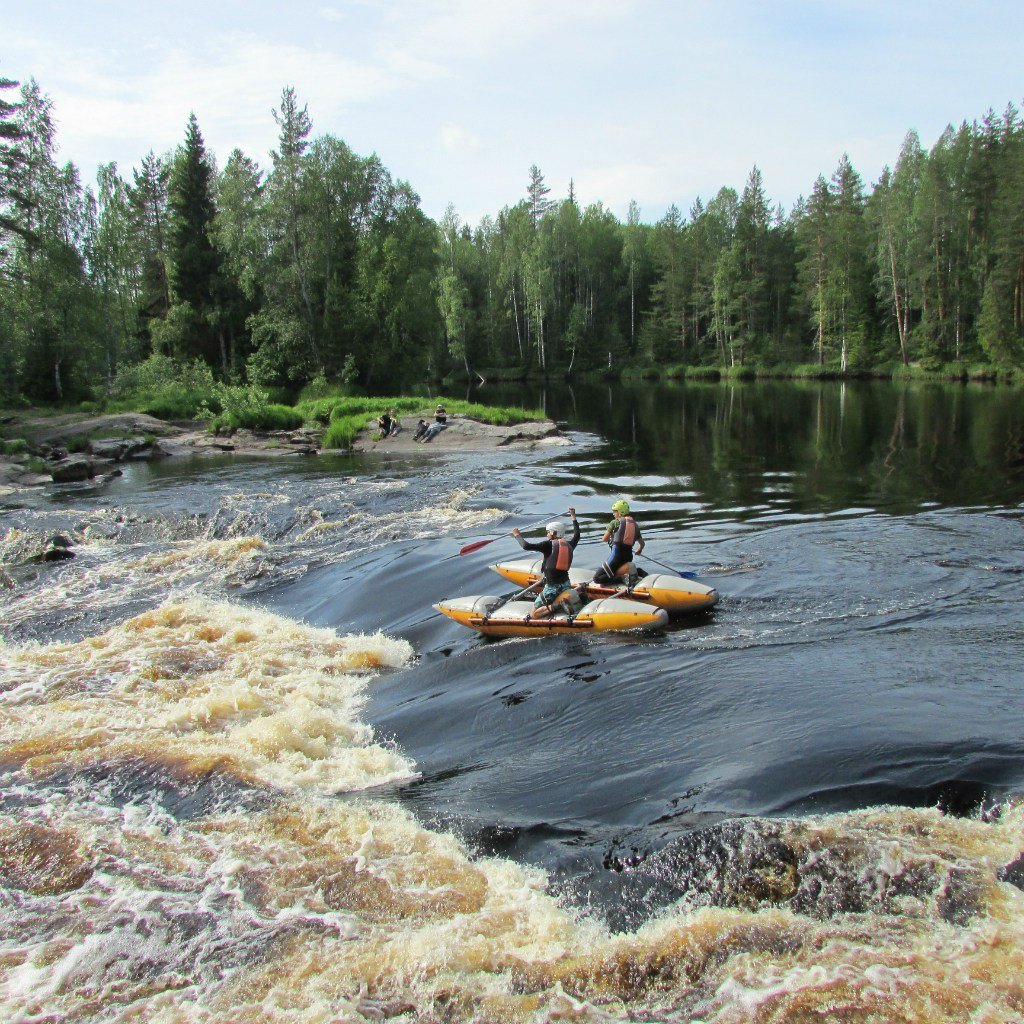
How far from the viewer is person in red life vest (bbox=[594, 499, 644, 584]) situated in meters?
13.8

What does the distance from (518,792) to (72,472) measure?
89.9 feet

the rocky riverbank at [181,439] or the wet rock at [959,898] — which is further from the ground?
the rocky riverbank at [181,439]

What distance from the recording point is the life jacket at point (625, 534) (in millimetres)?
13812

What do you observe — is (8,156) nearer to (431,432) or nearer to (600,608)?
(431,432)

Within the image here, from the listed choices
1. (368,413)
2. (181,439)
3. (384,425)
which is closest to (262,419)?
(181,439)

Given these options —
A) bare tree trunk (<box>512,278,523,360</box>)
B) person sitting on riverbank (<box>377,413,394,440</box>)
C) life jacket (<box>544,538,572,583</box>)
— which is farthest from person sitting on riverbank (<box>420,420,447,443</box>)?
bare tree trunk (<box>512,278,523,360</box>)

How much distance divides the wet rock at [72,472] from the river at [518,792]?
12.5 meters

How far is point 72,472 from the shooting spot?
98.9ft

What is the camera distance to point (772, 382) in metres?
72.1

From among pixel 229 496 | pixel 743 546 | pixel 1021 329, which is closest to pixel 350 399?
pixel 229 496

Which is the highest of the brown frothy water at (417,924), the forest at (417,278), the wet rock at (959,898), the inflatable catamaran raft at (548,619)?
the forest at (417,278)

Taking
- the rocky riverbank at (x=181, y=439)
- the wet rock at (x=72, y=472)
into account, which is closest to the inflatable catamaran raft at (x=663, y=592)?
the rocky riverbank at (x=181, y=439)

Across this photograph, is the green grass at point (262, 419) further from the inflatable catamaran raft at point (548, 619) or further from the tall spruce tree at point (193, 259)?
Result: the inflatable catamaran raft at point (548, 619)

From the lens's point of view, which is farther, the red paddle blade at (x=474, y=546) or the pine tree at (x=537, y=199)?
Result: the pine tree at (x=537, y=199)
